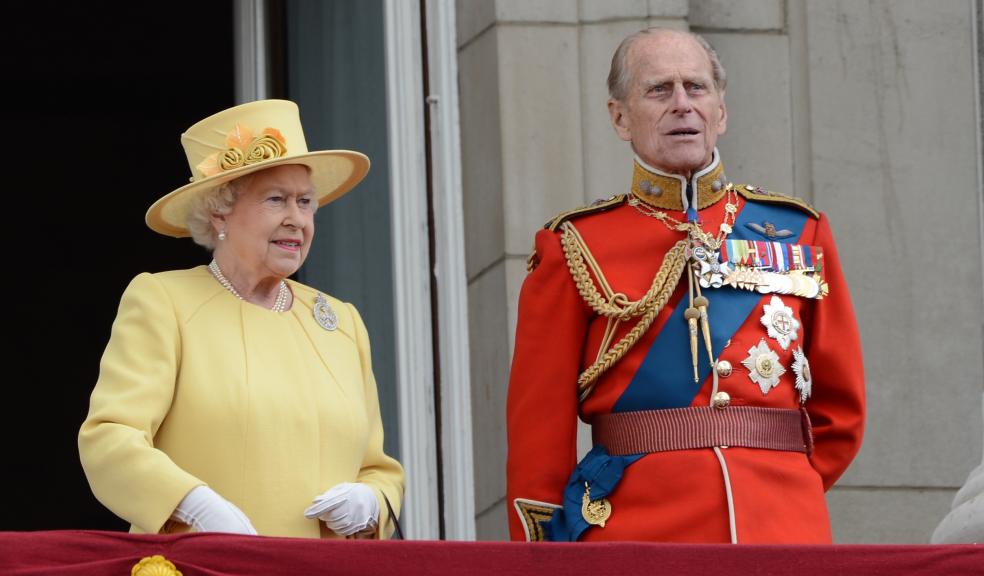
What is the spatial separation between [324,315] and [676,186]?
85 centimetres

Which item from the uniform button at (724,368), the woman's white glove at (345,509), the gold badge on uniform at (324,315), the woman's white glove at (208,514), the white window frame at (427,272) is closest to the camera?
the woman's white glove at (208,514)

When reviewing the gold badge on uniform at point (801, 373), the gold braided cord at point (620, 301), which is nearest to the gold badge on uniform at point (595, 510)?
the gold braided cord at point (620, 301)

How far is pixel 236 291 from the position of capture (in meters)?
5.23

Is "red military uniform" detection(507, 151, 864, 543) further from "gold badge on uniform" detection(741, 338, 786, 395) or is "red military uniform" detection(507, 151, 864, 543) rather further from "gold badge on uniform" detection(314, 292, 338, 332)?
"gold badge on uniform" detection(314, 292, 338, 332)

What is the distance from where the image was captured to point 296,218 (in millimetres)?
5184

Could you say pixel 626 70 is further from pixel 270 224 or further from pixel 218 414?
pixel 218 414

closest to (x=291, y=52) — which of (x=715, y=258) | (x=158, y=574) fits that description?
(x=715, y=258)

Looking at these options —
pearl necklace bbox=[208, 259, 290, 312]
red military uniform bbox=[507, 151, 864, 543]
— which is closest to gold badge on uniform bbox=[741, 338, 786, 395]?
red military uniform bbox=[507, 151, 864, 543]

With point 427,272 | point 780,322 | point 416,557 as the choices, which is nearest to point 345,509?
point 416,557

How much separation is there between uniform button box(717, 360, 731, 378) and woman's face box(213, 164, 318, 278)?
95cm

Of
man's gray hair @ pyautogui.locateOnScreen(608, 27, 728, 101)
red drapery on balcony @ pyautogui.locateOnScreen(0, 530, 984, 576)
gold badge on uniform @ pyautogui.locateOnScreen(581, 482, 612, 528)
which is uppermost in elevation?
man's gray hair @ pyautogui.locateOnScreen(608, 27, 728, 101)

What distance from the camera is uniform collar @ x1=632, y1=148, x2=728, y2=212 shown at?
5.32 m

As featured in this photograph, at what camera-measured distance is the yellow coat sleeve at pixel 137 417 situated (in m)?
4.78

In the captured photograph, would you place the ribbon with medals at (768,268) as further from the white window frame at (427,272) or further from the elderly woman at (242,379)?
the white window frame at (427,272)
